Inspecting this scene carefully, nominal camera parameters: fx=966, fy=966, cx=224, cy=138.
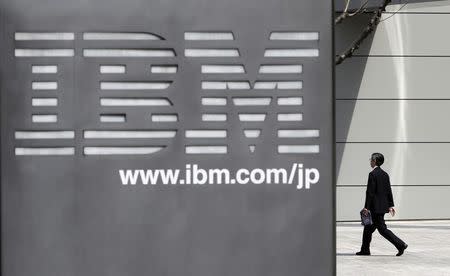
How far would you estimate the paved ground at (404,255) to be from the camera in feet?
41.0

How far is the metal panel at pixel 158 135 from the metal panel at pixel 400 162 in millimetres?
18956

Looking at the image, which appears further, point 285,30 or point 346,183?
point 346,183

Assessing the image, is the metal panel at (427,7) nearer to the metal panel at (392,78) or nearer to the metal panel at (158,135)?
the metal panel at (392,78)

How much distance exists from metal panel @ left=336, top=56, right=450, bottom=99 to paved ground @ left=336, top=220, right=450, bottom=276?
2908mm

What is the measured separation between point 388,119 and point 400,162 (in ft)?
3.27

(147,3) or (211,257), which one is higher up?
(147,3)

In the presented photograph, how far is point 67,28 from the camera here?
2.68m

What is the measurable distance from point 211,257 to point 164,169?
0.28 metres

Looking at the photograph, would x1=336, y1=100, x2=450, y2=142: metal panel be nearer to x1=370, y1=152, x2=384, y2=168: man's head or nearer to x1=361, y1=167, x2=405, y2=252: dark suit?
x1=370, y1=152, x2=384, y2=168: man's head

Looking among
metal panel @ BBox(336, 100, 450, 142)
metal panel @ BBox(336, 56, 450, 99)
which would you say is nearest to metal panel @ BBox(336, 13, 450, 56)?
metal panel @ BBox(336, 56, 450, 99)

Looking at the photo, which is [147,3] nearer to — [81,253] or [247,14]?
[247,14]


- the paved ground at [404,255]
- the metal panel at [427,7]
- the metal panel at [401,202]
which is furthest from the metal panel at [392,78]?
the paved ground at [404,255]

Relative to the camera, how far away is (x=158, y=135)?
268 centimetres

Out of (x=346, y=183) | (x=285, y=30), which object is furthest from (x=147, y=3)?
(x=346, y=183)
